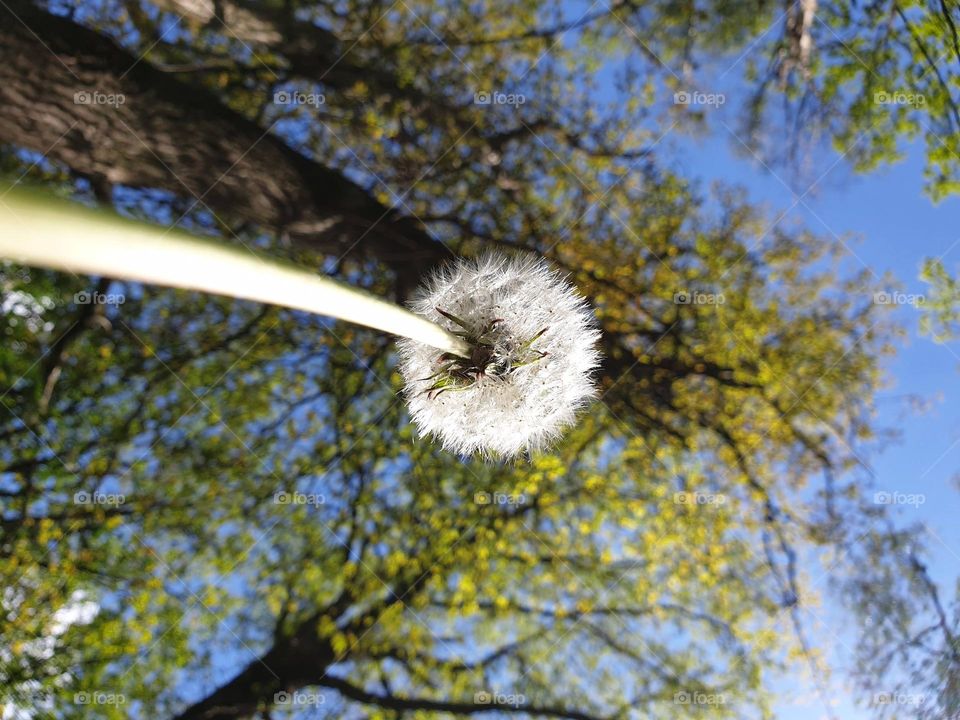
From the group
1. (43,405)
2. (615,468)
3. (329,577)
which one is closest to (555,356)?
(615,468)

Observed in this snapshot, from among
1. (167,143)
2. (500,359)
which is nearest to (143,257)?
(500,359)

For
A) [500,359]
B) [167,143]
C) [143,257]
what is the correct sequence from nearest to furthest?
[143,257] < [500,359] < [167,143]

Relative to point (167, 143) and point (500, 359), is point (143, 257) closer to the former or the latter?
point (500, 359)

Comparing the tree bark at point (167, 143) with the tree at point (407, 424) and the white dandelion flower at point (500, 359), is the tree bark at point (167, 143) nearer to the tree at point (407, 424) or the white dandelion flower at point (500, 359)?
the tree at point (407, 424)

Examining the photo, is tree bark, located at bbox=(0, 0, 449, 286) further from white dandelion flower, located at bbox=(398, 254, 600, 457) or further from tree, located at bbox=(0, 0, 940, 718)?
white dandelion flower, located at bbox=(398, 254, 600, 457)

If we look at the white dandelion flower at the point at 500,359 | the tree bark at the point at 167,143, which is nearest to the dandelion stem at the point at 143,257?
the white dandelion flower at the point at 500,359

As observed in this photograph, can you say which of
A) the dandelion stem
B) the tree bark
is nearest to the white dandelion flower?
the dandelion stem
